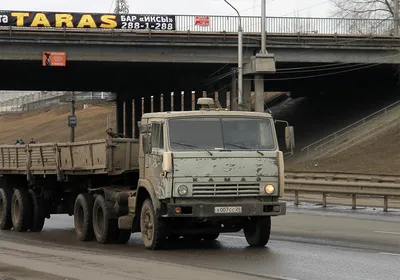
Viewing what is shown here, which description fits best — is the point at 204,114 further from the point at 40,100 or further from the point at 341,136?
the point at 40,100

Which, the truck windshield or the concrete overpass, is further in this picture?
the concrete overpass

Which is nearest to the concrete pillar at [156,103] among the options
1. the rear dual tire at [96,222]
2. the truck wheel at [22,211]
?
the truck wheel at [22,211]

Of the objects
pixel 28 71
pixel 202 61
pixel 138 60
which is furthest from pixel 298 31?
pixel 28 71

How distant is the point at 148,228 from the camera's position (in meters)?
14.4

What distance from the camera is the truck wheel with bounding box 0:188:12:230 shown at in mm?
20219

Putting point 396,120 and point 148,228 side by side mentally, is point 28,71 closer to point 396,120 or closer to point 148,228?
point 396,120

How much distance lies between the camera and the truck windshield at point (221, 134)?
1374cm

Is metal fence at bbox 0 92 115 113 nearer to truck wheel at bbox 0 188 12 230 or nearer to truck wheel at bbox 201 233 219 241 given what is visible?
truck wheel at bbox 0 188 12 230

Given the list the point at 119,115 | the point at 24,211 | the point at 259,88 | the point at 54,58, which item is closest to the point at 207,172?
the point at 24,211

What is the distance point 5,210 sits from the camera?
66.5 ft

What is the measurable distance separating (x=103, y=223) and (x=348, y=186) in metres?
12.1

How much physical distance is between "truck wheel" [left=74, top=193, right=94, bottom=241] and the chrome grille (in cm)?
372

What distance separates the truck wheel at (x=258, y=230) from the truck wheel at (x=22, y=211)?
6465 millimetres

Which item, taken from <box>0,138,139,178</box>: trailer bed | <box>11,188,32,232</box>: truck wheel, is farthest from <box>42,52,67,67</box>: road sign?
<box>11,188,32,232</box>: truck wheel
